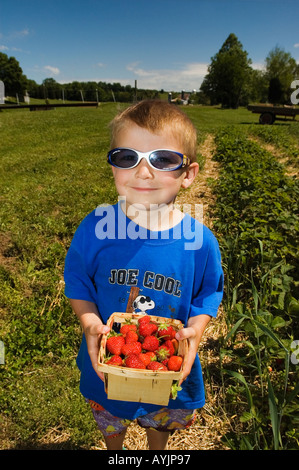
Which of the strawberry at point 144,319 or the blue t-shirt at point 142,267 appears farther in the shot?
the blue t-shirt at point 142,267

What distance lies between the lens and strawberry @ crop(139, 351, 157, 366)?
1396 millimetres

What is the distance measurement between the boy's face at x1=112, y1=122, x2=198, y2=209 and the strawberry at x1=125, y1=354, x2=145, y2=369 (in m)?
0.72

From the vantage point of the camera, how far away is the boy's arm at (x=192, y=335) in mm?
1442

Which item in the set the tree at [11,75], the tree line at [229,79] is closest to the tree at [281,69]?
the tree line at [229,79]

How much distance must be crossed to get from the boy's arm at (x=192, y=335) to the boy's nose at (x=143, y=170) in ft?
2.43

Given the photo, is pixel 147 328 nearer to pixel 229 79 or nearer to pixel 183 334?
pixel 183 334

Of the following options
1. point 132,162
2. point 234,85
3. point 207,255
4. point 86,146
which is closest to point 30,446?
point 207,255

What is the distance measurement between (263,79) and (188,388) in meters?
80.5

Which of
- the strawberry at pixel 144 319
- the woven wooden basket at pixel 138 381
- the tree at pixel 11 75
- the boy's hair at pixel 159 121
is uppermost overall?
the tree at pixel 11 75

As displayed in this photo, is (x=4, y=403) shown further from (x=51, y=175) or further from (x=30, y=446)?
(x=51, y=175)

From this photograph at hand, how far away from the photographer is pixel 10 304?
3.41 metres

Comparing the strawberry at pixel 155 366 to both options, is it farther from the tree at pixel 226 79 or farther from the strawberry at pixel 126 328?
the tree at pixel 226 79

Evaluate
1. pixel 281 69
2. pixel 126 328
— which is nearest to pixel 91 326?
pixel 126 328

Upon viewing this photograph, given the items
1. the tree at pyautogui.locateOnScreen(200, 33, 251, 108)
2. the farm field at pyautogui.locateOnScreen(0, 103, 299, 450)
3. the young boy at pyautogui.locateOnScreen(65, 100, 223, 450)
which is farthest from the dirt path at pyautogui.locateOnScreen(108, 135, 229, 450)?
the tree at pyautogui.locateOnScreen(200, 33, 251, 108)
